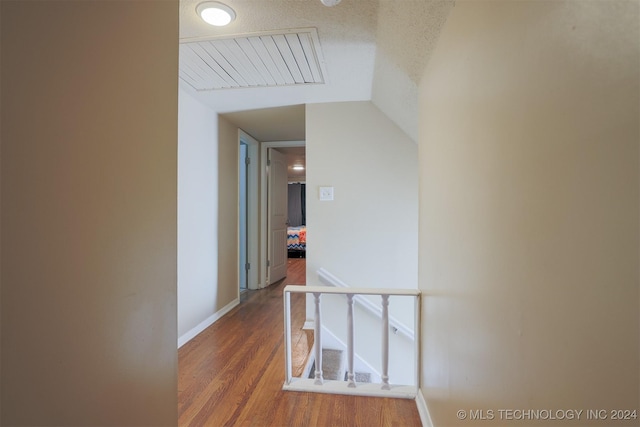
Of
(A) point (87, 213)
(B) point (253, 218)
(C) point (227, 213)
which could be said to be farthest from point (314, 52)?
(B) point (253, 218)

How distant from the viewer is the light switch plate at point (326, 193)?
2.65 meters

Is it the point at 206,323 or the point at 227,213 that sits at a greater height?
the point at 227,213

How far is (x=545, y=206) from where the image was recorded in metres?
0.54

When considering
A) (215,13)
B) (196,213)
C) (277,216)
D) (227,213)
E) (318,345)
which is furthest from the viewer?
(277,216)

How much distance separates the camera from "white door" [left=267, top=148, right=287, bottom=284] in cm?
411

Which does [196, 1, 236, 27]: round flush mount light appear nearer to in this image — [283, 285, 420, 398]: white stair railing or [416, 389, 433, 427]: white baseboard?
[283, 285, 420, 398]: white stair railing

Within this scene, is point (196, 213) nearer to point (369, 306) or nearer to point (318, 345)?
point (318, 345)

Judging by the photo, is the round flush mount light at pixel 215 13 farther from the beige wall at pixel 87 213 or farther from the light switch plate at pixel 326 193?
the light switch plate at pixel 326 193

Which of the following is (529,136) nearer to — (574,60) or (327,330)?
(574,60)

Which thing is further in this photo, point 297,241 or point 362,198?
point 297,241

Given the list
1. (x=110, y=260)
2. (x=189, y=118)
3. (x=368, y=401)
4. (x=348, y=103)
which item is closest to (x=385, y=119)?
(x=348, y=103)

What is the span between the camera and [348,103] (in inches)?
104

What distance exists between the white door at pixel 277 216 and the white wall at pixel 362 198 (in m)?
1.56

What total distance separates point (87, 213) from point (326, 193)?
2192 mm
